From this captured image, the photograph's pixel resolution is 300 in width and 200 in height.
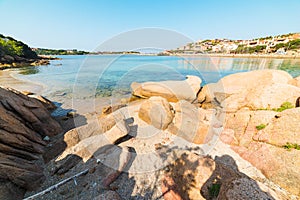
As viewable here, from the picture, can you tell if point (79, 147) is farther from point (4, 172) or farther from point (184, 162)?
point (184, 162)

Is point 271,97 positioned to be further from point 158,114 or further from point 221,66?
point 221,66

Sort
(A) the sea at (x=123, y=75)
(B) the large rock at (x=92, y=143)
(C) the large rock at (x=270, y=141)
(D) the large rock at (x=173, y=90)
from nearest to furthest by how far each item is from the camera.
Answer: (C) the large rock at (x=270, y=141) → (B) the large rock at (x=92, y=143) → (D) the large rock at (x=173, y=90) → (A) the sea at (x=123, y=75)

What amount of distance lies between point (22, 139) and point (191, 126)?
647 centimetres

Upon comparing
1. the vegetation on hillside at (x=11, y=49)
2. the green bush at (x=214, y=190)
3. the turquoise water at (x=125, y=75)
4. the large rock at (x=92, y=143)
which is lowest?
the turquoise water at (x=125, y=75)

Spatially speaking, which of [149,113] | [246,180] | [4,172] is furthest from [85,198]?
[149,113]

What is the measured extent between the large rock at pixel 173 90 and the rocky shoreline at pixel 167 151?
304cm

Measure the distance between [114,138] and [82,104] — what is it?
26.6ft

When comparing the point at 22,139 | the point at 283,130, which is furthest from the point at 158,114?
the point at 22,139

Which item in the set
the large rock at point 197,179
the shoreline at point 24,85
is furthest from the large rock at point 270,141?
the shoreline at point 24,85

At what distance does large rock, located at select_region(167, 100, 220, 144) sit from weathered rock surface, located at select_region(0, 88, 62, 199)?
5.15m

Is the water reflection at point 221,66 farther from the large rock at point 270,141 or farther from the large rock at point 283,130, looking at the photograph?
the large rock at point 283,130

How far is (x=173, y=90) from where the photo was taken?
11266mm

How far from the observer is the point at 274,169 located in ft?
13.0

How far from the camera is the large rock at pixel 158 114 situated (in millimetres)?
6934
